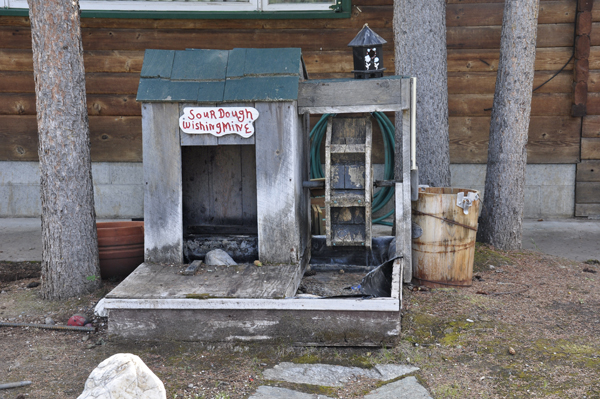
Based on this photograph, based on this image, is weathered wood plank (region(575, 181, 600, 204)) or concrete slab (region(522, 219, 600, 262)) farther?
weathered wood plank (region(575, 181, 600, 204))

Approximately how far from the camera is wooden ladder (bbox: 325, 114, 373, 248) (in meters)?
4.48

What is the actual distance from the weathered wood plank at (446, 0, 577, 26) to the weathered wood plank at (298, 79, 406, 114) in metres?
3.46

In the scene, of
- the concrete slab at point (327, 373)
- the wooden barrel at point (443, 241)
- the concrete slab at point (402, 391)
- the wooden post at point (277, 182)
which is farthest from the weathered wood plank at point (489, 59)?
the concrete slab at point (402, 391)

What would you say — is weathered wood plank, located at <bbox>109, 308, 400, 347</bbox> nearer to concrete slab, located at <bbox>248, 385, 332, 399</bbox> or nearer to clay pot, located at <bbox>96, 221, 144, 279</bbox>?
concrete slab, located at <bbox>248, 385, 332, 399</bbox>

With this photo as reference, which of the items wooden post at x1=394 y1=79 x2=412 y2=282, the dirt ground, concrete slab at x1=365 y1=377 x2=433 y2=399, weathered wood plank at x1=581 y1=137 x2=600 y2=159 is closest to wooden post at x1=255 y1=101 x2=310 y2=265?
wooden post at x1=394 y1=79 x2=412 y2=282

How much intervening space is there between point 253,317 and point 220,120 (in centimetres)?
153

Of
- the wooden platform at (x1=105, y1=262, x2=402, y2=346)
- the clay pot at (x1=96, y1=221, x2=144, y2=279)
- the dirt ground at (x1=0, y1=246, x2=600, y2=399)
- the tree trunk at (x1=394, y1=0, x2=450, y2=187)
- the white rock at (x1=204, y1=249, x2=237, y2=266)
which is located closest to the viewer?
the dirt ground at (x1=0, y1=246, x2=600, y2=399)

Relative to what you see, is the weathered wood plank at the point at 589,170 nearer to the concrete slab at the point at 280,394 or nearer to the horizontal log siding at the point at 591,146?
the horizontal log siding at the point at 591,146

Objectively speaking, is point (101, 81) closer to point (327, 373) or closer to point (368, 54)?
point (368, 54)

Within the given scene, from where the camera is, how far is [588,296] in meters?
4.60

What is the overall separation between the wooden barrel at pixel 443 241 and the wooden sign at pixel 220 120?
155 cm

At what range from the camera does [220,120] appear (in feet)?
14.1

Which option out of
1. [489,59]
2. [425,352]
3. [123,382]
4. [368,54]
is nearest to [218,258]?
[425,352]

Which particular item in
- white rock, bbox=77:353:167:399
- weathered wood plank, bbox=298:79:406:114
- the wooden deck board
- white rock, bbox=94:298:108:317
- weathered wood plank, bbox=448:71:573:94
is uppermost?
weathered wood plank, bbox=448:71:573:94
